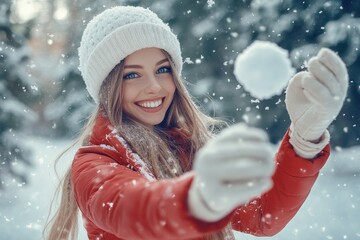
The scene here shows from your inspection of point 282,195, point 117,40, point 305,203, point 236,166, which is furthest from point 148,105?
point 305,203

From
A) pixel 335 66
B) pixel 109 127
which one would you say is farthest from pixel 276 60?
pixel 109 127

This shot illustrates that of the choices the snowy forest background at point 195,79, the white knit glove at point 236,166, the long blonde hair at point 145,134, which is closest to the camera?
the white knit glove at point 236,166

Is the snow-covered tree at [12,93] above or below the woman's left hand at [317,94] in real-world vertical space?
below

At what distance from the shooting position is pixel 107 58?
2125mm

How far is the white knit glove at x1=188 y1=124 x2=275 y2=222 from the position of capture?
949 millimetres

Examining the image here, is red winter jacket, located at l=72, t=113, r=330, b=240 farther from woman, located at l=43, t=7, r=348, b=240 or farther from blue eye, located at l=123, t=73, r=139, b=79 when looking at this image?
blue eye, located at l=123, t=73, r=139, b=79

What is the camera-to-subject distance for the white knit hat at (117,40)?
6.91 ft

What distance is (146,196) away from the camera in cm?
120

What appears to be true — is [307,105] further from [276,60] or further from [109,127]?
[109,127]

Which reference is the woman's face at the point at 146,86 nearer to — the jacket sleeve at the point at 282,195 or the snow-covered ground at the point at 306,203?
the jacket sleeve at the point at 282,195

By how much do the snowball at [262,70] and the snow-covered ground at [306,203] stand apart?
3.83 metres

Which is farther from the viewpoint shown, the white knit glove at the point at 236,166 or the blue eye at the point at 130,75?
the blue eye at the point at 130,75

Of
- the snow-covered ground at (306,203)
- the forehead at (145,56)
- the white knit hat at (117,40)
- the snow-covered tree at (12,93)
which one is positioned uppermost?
the white knit hat at (117,40)

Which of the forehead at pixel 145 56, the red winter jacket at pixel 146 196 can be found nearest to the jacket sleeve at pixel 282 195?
the red winter jacket at pixel 146 196
